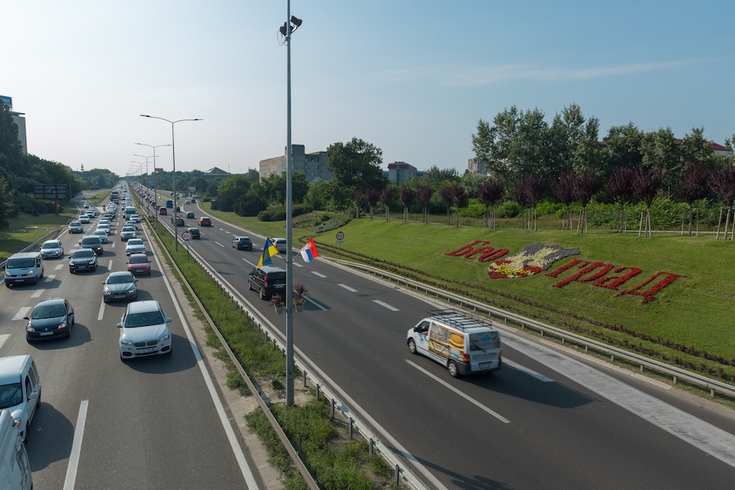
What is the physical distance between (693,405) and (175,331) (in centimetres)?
1758

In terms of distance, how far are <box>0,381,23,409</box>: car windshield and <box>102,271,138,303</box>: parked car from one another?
13.2 m

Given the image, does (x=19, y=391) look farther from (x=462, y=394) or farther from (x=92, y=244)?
(x=92, y=244)

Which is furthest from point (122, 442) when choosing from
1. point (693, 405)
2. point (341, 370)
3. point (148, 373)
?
point (693, 405)

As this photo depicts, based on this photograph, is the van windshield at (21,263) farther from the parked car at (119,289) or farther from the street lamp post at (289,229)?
the street lamp post at (289,229)

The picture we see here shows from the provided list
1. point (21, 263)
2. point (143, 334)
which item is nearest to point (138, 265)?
point (21, 263)

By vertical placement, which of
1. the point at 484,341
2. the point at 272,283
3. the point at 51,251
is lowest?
the point at 51,251

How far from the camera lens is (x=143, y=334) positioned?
1444 cm

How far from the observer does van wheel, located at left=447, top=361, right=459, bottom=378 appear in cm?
1340

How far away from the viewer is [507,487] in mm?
8070

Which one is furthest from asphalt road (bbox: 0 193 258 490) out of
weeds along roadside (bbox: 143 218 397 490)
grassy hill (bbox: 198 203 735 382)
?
grassy hill (bbox: 198 203 735 382)

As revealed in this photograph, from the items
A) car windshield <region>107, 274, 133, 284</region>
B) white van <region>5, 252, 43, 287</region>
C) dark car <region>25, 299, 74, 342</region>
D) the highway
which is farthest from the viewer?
white van <region>5, 252, 43, 287</region>

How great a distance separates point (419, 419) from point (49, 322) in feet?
46.3

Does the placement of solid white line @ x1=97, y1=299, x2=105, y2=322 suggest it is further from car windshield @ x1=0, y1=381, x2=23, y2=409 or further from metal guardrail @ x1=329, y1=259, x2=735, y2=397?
metal guardrail @ x1=329, y1=259, x2=735, y2=397

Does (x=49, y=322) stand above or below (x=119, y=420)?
above
